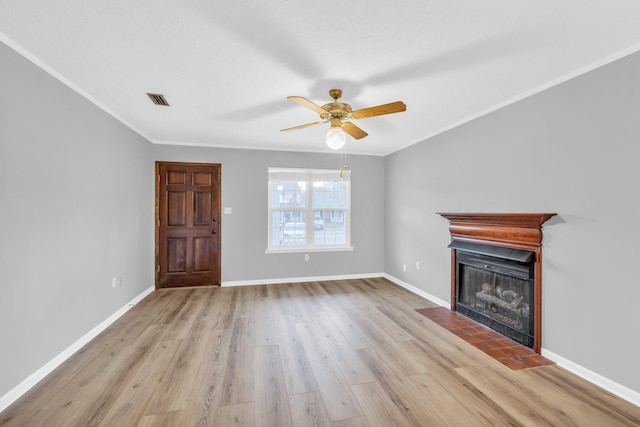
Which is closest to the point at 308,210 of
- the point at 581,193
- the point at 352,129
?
the point at 352,129

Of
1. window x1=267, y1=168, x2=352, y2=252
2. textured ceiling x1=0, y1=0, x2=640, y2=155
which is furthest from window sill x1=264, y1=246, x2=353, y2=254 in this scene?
textured ceiling x1=0, y1=0, x2=640, y2=155

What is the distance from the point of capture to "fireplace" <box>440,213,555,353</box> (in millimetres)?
2720

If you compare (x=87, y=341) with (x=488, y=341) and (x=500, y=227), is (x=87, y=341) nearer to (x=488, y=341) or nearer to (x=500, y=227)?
(x=488, y=341)

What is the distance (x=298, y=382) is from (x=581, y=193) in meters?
2.76

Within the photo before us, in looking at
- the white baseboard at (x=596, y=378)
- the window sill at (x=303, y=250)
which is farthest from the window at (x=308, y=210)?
the white baseboard at (x=596, y=378)

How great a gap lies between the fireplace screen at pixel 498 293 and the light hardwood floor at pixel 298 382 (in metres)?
0.51

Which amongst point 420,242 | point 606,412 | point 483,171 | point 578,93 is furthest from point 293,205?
point 606,412

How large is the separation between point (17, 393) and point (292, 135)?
3.73 m

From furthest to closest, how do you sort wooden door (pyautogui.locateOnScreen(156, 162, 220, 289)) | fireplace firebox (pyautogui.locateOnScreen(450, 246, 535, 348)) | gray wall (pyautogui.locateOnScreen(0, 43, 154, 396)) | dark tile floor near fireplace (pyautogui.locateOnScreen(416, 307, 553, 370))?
1. wooden door (pyautogui.locateOnScreen(156, 162, 220, 289))
2. fireplace firebox (pyautogui.locateOnScreen(450, 246, 535, 348))
3. dark tile floor near fireplace (pyautogui.locateOnScreen(416, 307, 553, 370))
4. gray wall (pyautogui.locateOnScreen(0, 43, 154, 396))

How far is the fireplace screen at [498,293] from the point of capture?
9.29 feet

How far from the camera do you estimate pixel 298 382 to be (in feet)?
7.31

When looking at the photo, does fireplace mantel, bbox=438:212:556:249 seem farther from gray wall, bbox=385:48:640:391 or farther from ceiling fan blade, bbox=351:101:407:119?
ceiling fan blade, bbox=351:101:407:119

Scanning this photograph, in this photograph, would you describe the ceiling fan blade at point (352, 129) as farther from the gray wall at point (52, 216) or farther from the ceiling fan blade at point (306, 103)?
the gray wall at point (52, 216)

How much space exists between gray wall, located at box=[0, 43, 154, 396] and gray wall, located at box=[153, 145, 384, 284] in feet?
5.13
